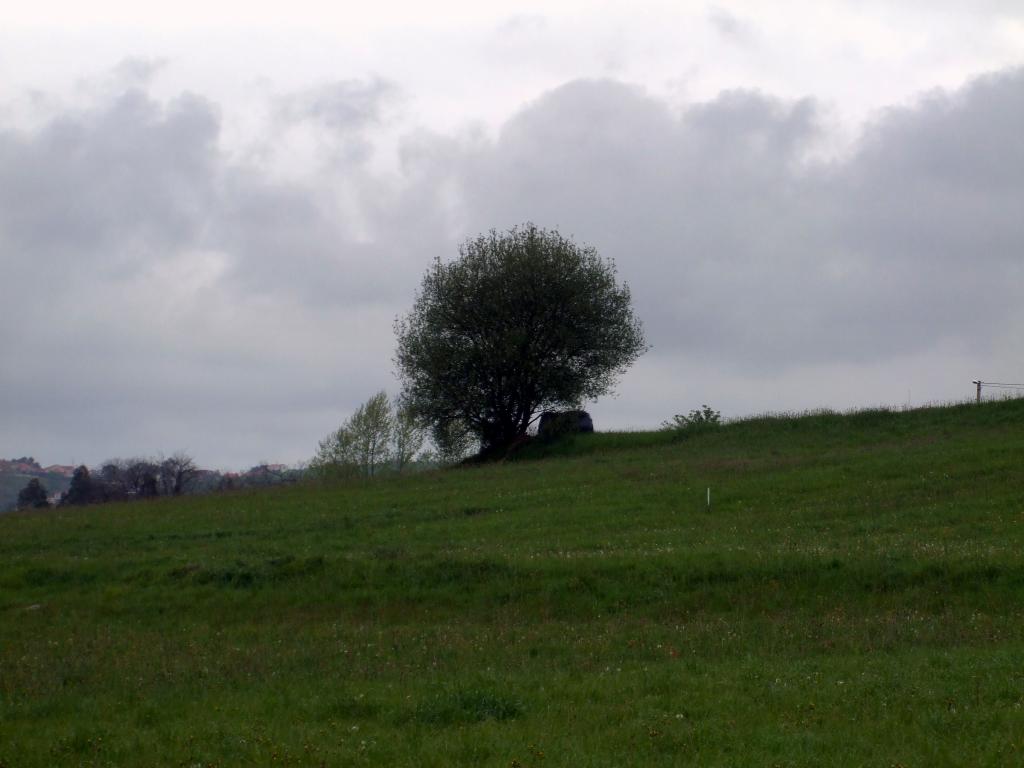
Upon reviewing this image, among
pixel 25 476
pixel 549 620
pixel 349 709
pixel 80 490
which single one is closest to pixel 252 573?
pixel 549 620

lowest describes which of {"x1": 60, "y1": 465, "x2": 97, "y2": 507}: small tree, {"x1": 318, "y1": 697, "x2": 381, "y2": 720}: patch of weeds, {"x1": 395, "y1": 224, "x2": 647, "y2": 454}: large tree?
{"x1": 318, "y1": 697, "x2": 381, "y2": 720}: patch of weeds

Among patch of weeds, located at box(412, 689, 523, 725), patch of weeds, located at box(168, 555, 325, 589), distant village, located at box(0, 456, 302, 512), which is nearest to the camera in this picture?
patch of weeds, located at box(412, 689, 523, 725)

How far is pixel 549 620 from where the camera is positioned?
18297mm

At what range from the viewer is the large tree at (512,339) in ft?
179

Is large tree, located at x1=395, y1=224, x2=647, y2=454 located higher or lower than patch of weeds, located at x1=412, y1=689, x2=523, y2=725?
higher

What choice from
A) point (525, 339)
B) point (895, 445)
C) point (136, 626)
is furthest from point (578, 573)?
point (525, 339)

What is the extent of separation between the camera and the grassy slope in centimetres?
1004

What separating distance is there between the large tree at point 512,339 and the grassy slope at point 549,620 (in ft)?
53.0

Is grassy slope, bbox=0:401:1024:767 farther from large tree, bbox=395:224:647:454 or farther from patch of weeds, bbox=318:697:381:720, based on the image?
large tree, bbox=395:224:647:454

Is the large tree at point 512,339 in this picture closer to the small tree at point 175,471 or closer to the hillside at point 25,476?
the small tree at point 175,471

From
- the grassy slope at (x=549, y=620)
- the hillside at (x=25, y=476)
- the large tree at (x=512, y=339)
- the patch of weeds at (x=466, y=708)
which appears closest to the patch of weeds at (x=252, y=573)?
the grassy slope at (x=549, y=620)

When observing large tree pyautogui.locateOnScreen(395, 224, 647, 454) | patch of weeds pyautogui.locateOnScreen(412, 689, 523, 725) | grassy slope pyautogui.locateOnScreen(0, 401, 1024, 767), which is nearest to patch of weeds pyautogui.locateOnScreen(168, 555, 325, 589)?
grassy slope pyautogui.locateOnScreen(0, 401, 1024, 767)

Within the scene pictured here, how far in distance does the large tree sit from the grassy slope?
16165 millimetres

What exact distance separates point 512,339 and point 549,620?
35.8 metres
